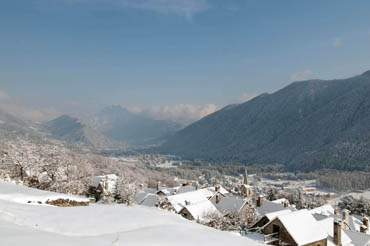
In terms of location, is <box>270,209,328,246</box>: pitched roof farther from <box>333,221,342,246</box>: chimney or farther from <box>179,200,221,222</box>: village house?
<box>179,200,221,222</box>: village house

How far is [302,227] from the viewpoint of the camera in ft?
89.2

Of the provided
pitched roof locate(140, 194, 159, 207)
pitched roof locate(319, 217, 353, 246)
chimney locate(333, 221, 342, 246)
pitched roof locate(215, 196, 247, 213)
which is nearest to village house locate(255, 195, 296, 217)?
pitched roof locate(215, 196, 247, 213)

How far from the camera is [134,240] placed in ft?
34.9

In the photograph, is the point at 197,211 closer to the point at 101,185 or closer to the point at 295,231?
the point at 295,231

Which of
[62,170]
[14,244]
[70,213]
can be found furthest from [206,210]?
[14,244]

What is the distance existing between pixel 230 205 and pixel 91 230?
36.1 m

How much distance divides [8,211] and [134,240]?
269 inches

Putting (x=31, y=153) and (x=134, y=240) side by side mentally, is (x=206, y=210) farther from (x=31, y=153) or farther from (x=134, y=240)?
(x=134, y=240)

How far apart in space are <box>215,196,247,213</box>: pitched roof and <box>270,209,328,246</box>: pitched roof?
568 inches

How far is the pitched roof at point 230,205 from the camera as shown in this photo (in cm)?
4289

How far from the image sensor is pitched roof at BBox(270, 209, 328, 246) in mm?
26259

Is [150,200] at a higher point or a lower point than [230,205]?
lower

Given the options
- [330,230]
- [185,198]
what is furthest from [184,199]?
[330,230]

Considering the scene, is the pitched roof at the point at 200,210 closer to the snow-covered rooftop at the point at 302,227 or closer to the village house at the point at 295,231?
the village house at the point at 295,231
